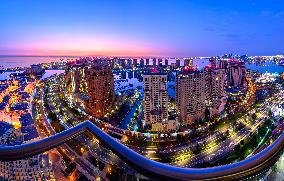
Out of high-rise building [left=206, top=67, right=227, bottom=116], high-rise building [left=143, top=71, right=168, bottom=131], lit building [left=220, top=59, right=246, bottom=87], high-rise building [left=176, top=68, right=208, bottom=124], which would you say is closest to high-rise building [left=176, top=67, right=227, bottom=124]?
high-rise building [left=176, top=68, right=208, bottom=124]

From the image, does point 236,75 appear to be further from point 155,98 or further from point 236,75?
point 155,98

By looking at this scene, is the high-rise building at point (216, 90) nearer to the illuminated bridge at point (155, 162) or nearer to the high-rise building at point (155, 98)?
the high-rise building at point (155, 98)

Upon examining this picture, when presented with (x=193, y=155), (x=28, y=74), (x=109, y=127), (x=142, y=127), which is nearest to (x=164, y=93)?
(x=142, y=127)

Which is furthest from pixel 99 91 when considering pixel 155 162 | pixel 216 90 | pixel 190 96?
pixel 155 162

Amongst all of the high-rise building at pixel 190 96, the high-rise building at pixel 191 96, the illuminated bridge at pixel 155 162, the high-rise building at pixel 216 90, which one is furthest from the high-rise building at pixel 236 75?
the illuminated bridge at pixel 155 162

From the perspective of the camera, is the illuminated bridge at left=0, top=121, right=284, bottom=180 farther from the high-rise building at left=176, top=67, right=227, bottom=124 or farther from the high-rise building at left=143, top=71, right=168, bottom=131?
the high-rise building at left=176, top=67, right=227, bottom=124

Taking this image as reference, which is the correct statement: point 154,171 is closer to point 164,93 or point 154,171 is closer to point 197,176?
point 197,176

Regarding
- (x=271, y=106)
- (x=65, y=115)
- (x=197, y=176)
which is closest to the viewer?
(x=197, y=176)
